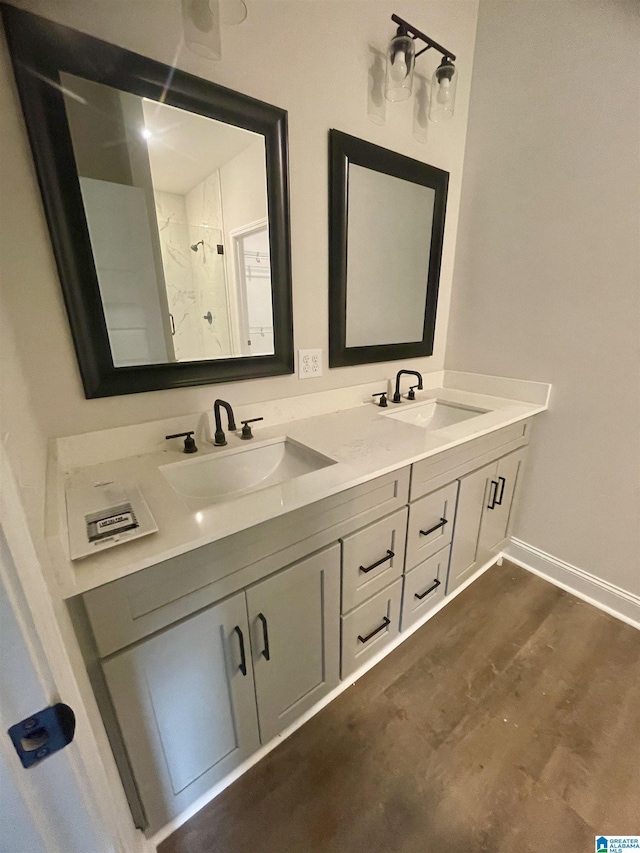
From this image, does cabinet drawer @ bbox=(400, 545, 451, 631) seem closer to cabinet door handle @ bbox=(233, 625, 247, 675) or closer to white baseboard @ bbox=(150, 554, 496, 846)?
white baseboard @ bbox=(150, 554, 496, 846)

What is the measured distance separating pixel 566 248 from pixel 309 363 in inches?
46.9

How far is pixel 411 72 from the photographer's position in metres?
1.33

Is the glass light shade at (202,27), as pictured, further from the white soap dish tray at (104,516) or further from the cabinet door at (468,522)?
the cabinet door at (468,522)

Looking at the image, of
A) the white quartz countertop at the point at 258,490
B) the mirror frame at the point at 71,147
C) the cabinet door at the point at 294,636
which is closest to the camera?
the white quartz countertop at the point at 258,490

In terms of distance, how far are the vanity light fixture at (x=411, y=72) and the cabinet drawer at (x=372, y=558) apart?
1.57 m

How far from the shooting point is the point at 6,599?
0.31 meters

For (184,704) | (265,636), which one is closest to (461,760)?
(265,636)

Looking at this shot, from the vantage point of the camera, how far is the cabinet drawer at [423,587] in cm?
138

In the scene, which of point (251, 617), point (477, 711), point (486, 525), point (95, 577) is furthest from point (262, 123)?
point (477, 711)

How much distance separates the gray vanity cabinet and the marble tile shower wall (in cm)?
113

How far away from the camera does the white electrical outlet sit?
1.44 m

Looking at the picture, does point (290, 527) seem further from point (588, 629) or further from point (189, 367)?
point (588, 629)

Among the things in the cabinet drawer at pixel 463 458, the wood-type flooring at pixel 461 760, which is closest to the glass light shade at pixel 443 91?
the cabinet drawer at pixel 463 458

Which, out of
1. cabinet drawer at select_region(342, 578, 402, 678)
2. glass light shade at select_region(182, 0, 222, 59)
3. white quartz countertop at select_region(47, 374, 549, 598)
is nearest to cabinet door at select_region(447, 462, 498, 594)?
white quartz countertop at select_region(47, 374, 549, 598)
